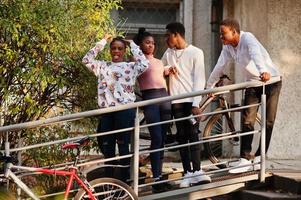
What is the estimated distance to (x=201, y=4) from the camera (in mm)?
12125

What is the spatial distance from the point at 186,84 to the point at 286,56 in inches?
126

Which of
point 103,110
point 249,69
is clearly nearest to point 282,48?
point 249,69

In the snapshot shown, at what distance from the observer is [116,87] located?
7551mm

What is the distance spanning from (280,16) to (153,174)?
13.4 feet

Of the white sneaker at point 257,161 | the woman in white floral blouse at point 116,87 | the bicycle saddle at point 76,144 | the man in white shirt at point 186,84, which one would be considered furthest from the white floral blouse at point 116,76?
the white sneaker at point 257,161

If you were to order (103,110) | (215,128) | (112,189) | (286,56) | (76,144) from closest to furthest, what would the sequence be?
(76,144) → (112,189) → (103,110) → (215,128) → (286,56)

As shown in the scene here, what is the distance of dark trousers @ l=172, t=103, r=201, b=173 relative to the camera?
7.82 meters

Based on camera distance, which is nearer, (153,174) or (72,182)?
(72,182)

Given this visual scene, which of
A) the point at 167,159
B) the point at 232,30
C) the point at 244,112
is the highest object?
the point at 232,30

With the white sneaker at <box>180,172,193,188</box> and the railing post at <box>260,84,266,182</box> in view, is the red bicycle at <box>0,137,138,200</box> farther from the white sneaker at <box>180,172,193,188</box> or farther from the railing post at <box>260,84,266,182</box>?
the railing post at <box>260,84,266,182</box>

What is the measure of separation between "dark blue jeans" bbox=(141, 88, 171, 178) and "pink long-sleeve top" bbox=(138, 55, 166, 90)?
0.06 metres

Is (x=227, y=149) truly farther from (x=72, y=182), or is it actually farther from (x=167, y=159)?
(x=72, y=182)

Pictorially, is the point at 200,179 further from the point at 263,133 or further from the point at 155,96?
the point at 155,96

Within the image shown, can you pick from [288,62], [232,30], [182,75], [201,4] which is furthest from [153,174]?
[201,4]
